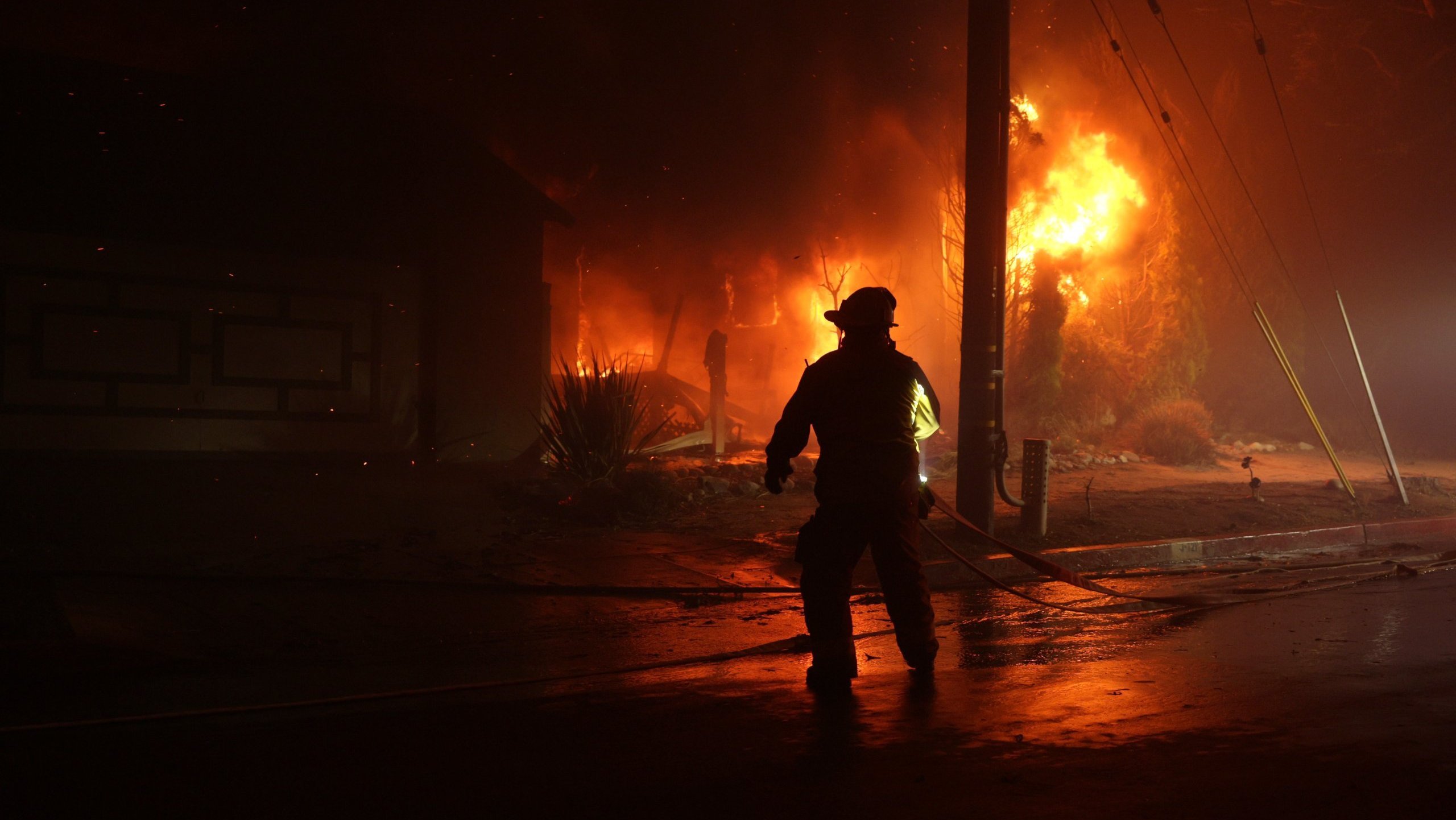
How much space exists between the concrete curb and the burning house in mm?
6161

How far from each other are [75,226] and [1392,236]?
26.5 m

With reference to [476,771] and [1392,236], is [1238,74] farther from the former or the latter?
[476,771]

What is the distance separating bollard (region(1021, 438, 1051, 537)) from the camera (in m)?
9.23

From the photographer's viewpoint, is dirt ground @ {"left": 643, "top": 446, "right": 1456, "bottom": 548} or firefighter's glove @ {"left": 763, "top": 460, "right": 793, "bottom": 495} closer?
firefighter's glove @ {"left": 763, "top": 460, "right": 793, "bottom": 495}

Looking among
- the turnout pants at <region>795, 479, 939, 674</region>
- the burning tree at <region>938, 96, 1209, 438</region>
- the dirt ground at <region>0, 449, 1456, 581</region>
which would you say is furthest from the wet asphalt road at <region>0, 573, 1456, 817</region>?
the burning tree at <region>938, 96, 1209, 438</region>

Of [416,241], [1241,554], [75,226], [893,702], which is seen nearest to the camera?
[893,702]

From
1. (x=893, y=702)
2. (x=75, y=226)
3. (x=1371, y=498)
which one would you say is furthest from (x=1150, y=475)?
(x=75, y=226)

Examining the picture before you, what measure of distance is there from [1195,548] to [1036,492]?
160 cm

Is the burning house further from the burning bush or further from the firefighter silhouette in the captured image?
the burning bush

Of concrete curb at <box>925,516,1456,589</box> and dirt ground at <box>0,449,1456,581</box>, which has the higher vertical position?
dirt ground at <box>0,449,1456,581</box>

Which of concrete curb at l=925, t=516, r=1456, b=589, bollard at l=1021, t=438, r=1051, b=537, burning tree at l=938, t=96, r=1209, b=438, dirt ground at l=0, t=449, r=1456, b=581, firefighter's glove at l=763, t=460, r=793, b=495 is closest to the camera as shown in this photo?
firefighter's glove at l=763, t=460, r=793, b=495

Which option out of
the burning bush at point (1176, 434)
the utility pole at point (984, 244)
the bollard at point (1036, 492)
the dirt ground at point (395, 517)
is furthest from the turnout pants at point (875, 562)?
the burning bush at point (1176, 434)

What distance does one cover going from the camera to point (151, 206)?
11023mm

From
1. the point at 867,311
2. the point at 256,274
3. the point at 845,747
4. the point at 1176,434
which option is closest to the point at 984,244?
the point at 867,311
